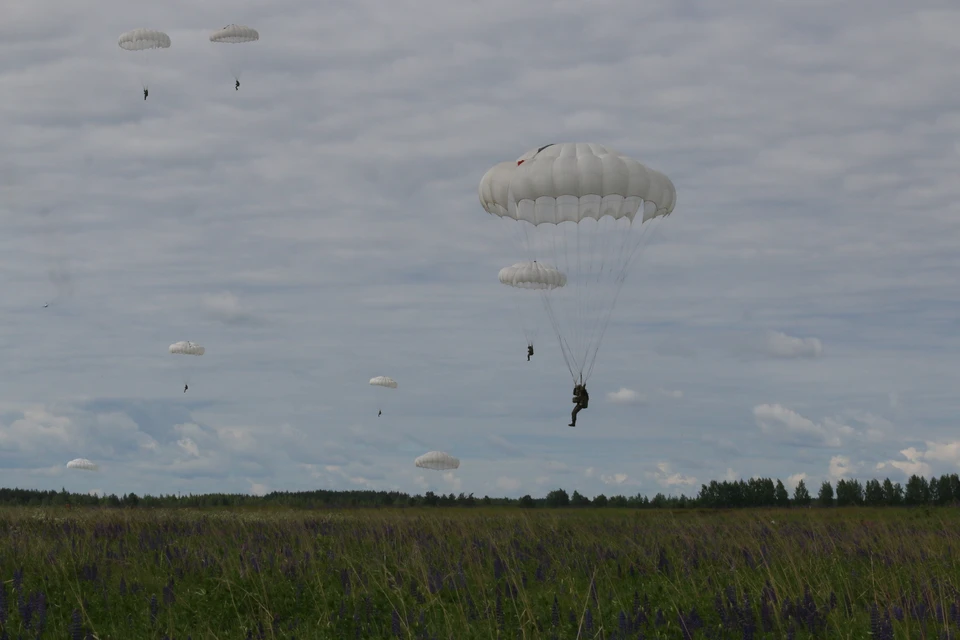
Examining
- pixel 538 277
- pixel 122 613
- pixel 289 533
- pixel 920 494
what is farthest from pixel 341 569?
pixel 920 494

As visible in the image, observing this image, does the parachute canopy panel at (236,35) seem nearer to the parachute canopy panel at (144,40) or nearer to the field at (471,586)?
the parachute canopy panel at (144,40)

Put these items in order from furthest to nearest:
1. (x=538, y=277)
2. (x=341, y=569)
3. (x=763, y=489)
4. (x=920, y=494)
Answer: (x=763, y=489) < (x=920, y=494) < (x=538, y=277) < (x=341, y=569)

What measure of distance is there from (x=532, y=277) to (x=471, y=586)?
28.4 metres

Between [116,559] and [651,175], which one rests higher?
[651,175]

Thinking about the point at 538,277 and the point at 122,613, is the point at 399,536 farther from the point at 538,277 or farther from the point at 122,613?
the point at 538,277

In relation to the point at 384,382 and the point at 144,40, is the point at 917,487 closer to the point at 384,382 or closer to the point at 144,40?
the point at 384,382

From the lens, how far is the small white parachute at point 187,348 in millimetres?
64375

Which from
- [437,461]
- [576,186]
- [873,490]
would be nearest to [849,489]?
[873,490]

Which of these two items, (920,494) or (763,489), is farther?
(763,489)

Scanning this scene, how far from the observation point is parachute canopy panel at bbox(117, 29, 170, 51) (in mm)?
45062

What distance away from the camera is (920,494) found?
78.4m

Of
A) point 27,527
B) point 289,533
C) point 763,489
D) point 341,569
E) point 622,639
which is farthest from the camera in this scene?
point 763,489

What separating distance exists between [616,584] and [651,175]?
16.2 meters

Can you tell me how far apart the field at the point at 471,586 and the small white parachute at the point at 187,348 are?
49734mm
